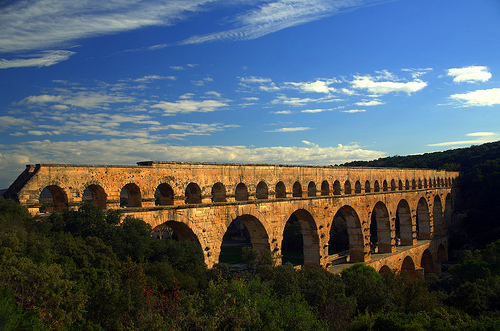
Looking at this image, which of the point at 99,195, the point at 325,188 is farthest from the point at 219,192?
the point at 325,188

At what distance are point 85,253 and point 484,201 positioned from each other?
4448cm

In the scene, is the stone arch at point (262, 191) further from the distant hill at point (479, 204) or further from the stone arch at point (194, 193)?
the distant hill at point (479, 204)

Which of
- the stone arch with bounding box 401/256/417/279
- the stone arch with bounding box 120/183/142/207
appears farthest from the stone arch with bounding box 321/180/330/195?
the stone arch with bounding box 120/183/142/207

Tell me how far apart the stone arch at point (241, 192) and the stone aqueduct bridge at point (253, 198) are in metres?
0.05

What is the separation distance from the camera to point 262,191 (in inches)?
789

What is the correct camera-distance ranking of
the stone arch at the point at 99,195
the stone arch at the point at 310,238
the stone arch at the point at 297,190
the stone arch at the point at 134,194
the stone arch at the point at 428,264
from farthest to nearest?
1. the stone arch at the point at 428,264
2. the stone arch at the point at 310,238
3. the stone arch at the point at 297,190
4. the stone arch at the point at 134,194
5. the stone arch at the point at 99,195

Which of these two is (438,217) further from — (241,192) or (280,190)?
(241,192)

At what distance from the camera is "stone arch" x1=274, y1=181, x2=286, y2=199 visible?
2105 centimetres

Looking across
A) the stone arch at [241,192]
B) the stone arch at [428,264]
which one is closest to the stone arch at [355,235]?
the stone arch at [241,192]

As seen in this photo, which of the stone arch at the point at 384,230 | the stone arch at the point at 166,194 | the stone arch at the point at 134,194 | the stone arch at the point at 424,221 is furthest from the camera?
the stone arch at the point at 424,221

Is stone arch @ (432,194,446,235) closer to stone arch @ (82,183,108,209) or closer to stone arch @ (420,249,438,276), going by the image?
stone arch @ (420,249,438,276)

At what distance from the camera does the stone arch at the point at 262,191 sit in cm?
1988

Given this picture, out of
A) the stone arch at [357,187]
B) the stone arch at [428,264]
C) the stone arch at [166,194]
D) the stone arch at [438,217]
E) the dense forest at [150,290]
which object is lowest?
the stone arch at [428,264]

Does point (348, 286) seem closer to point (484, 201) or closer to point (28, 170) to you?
point (28, 170)
